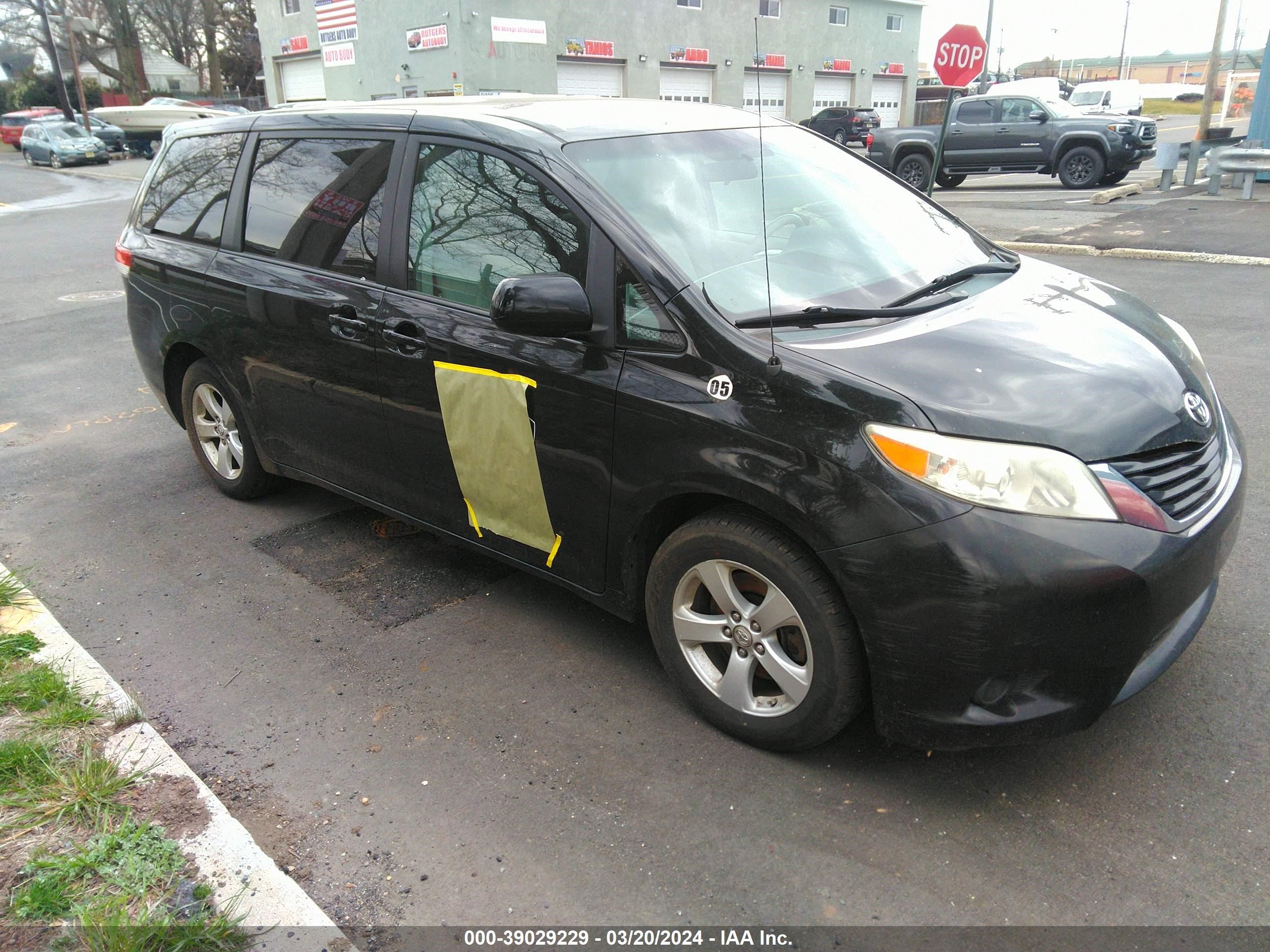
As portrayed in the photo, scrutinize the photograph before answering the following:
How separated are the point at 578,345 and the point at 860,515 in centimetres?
110

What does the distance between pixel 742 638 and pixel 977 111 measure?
21378 millimetres

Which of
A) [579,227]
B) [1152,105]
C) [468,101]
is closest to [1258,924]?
[579,227]

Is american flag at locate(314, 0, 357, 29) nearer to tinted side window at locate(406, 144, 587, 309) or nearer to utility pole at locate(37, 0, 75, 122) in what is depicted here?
utility pole at locate(37, 0, 75, 122)

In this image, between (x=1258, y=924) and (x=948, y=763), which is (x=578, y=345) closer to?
(x=948, y=763)

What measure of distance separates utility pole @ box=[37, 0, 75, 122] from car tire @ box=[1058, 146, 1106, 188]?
45.8 meters

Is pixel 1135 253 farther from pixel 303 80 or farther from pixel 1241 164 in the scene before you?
pixel 303 80

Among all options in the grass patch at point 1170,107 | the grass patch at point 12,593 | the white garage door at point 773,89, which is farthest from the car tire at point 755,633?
the grass patch at point 1170,107

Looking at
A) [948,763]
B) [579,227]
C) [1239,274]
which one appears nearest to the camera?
[948,763]

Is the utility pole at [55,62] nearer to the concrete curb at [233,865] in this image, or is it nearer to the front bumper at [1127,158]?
the front bumper at [1127,158]

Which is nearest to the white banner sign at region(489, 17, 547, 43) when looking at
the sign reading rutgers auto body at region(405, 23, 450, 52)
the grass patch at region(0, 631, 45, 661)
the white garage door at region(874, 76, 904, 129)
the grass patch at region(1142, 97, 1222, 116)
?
the sign reading rutgers auto body at region(405, 23, 450, 52)

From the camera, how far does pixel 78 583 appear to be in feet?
14.2

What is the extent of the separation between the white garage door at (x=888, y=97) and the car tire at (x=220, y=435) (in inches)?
1881

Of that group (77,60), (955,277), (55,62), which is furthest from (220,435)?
(77,60)

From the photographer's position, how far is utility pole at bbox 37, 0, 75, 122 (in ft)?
151
